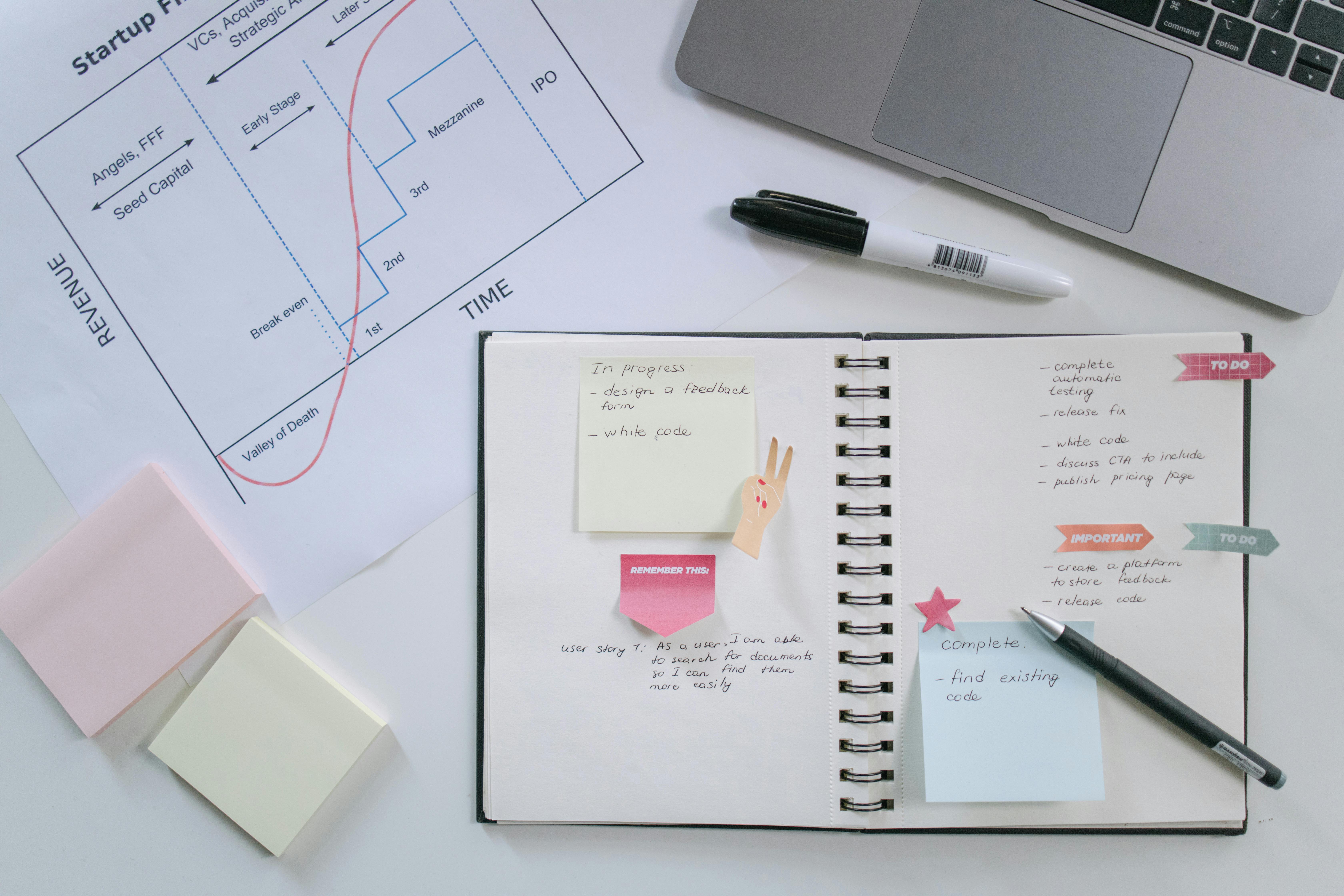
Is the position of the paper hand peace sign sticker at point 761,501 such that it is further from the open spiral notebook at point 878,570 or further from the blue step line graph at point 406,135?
the blue step line graph at point 406,135

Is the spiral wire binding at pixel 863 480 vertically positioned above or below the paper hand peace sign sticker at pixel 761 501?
above

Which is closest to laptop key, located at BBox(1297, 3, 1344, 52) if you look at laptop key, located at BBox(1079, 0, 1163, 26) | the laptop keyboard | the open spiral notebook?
the laptop keyboard

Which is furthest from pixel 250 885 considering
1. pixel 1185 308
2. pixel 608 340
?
pixel 1185 308

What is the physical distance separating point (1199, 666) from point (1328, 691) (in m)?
0.11

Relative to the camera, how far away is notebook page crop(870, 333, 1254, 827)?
1.68 feet

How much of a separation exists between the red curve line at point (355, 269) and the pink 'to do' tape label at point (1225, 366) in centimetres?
61

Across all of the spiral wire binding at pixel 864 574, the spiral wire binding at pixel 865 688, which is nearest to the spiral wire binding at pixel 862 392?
the spiral wire binding at pixel 864 574

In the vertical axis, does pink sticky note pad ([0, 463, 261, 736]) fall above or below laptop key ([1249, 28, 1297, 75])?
below

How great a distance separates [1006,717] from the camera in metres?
0.51

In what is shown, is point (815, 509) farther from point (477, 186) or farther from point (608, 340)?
point (477, 186)

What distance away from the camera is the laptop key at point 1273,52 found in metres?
0.49

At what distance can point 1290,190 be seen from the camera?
1.62 feet

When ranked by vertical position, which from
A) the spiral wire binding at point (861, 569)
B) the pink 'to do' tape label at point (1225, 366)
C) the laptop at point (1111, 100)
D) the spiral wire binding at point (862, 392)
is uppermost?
the laptop at point (1111, 100)

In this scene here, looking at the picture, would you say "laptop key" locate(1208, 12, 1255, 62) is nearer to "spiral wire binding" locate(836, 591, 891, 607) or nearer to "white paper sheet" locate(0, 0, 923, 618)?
"white paper sheet" locate(0, 0, 923, 618)
